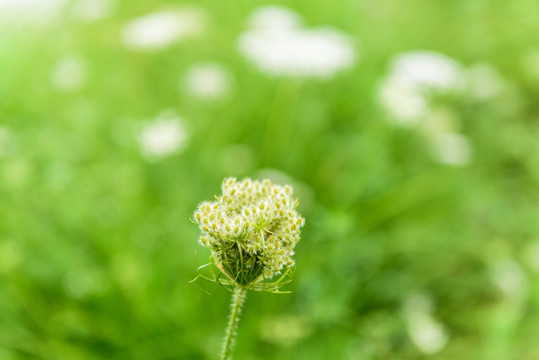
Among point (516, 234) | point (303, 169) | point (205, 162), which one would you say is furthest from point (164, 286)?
point (516, 234)

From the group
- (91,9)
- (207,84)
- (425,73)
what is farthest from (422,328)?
(91,9)

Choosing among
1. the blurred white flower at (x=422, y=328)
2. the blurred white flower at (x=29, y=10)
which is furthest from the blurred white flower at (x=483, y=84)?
the blurred white flower at (x=29, y=10)

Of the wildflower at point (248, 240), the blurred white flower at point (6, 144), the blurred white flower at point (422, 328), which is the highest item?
the blurred white flower at point (6, 144)

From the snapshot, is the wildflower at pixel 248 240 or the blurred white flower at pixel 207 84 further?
the blurred white flower at pixel 207 84

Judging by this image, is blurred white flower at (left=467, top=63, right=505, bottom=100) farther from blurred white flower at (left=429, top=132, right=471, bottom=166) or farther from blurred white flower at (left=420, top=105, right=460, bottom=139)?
blurred white flower at (left=429, top=132, right=471, bottom=166)

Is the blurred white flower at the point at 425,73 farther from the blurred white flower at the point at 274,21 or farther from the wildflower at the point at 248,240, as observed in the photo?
the wildflower at the point at 248,240

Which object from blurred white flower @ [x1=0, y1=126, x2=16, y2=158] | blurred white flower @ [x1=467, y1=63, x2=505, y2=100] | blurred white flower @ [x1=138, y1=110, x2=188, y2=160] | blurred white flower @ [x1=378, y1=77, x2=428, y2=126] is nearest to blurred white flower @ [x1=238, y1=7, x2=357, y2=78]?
blurred white flower @ [x1=378, y1=77, x2=428, y2=126]

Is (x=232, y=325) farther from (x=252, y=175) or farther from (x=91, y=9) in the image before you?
(x=91, y=9)
